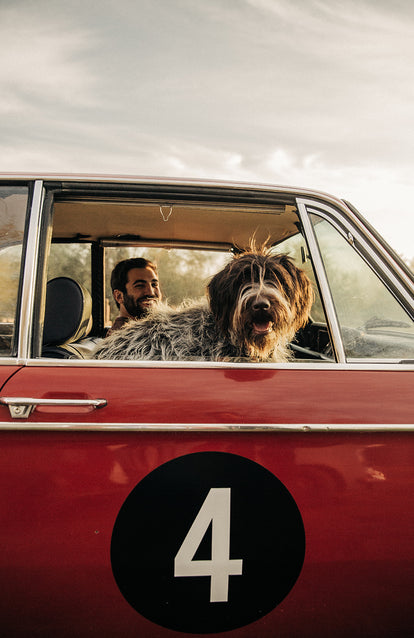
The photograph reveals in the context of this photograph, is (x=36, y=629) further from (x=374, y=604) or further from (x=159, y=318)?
(x=159, y=318)

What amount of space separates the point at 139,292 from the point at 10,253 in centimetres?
150

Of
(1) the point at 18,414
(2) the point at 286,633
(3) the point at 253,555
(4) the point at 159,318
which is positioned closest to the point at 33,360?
(1) the point at 18,414

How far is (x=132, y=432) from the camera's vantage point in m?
1.37

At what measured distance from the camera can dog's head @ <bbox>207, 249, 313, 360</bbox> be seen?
2.11 m

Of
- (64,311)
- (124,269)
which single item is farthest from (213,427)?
(124,269)

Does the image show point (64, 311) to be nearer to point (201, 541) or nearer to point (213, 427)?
point (213, 427)

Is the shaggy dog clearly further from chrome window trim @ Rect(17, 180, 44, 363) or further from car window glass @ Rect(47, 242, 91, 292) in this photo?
car window glass @ Rect(47, 242, 91, 292)

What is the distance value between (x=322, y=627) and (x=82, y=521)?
0.95m

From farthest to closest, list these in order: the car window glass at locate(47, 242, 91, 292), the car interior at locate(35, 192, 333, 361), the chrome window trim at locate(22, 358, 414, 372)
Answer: the car window glass at locate(47, 242, 91, 292) → the car interior at locate(35, 192, 333, 361) → the chrome window trim at locate(22, 358, 414, 372)

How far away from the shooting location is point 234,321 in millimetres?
2154

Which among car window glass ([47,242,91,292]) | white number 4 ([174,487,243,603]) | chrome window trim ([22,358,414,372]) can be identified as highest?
car window glass ([47,242,91,292])

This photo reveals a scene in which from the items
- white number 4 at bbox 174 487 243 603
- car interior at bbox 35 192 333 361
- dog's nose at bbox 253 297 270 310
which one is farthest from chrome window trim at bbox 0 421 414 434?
dog's nose at bbox 253 297 270 310

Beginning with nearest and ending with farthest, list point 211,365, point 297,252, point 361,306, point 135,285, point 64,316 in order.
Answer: point 211,365 < point 361,306 < point 64,316 < point 297,252 < point 135,285

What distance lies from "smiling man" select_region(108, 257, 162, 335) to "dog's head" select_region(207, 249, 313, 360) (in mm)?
934
